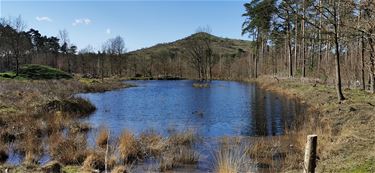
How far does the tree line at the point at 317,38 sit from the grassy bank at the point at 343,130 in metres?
1.79

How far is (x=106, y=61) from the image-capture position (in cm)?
9231

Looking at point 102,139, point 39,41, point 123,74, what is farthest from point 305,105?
point 39,41

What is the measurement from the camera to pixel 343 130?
13.8 m

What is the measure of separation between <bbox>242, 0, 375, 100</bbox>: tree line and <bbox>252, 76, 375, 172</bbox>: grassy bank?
5.87 ft

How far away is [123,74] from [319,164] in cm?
8434

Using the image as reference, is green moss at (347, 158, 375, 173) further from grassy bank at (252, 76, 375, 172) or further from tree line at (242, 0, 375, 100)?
tree line at (242, 0, 375, 100)

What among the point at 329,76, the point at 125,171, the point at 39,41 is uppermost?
the point at 39,41

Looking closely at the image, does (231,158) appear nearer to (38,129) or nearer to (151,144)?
(151,144)

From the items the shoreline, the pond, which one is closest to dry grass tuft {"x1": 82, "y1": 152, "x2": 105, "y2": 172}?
the shoreline

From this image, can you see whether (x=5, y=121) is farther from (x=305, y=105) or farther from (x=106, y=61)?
(x=106, y=61)

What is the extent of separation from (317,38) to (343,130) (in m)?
7.56

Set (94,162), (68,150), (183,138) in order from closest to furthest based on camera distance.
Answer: (94,162), (68,150), (183,138)

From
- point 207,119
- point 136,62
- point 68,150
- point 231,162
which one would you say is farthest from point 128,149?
point 136,62

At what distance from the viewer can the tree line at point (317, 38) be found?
42.3ft
